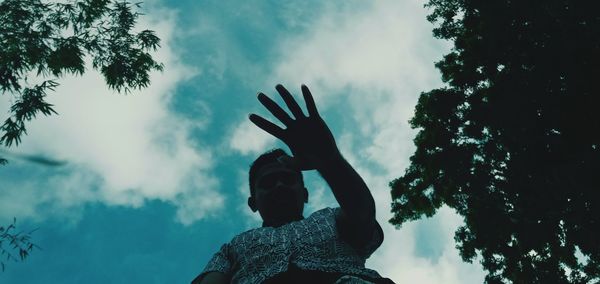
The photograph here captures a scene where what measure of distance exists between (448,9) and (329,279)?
1224cm

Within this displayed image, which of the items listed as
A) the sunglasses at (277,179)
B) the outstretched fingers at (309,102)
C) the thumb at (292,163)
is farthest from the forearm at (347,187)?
the sunglasses at (277,179)

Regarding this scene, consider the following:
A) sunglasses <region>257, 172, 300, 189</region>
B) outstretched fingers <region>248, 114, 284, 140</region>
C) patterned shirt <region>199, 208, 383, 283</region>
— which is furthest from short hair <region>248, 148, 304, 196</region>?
outstretched fingers <region>248, 114, 284, 140</region>

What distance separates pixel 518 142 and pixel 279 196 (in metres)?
8.90

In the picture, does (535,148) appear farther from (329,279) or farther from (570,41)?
(329,279)

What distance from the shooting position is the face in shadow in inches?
101

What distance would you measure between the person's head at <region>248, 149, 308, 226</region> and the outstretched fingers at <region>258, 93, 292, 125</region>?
0.51 meters

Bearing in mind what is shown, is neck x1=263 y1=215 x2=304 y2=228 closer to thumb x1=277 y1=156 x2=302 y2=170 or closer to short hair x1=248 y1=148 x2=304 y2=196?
short hair x1=248 y1=148 x2=304 y2=196

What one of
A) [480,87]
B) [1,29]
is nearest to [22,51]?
[1,29]

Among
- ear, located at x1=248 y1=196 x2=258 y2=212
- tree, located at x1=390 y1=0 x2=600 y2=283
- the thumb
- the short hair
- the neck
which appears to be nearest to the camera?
the thumb

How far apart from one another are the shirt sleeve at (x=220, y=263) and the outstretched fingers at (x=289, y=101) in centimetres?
88

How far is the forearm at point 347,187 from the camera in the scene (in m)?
1.95

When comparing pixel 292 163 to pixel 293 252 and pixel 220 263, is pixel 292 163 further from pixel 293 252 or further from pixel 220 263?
pixel 220 263

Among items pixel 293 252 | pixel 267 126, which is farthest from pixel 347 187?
pixel 267 126

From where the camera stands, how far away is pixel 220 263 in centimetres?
218
